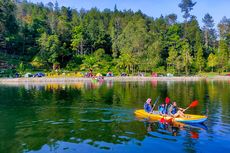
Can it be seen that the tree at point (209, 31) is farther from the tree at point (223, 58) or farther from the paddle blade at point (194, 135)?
the paddle blade at point (194, 135)

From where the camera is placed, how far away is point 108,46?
11988 cm

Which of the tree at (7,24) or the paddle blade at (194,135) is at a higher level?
Result: the tree at (7,24)

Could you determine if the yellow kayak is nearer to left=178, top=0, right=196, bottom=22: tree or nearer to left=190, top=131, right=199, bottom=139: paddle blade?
left=190, top=131, right=199, bottom=139: paddle blade

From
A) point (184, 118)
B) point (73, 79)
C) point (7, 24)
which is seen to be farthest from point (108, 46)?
point (184, 118)

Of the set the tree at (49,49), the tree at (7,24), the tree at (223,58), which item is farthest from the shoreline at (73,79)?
the tree at (7,24)

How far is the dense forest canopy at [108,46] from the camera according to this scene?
9856 centimetres

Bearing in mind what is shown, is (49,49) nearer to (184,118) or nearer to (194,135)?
(184,118)

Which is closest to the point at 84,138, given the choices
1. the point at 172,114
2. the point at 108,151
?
the point at 108,151

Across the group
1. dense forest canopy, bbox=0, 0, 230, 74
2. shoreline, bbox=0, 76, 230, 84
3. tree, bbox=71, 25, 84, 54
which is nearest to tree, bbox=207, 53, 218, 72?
dense forest canopy, bbox=0, 0, 230, 74

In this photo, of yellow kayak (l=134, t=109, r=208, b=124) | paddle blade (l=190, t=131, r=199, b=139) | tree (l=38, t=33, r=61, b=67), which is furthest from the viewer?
tree (l=38, t=33, r=61, b=67)

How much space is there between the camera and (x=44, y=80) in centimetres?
7962

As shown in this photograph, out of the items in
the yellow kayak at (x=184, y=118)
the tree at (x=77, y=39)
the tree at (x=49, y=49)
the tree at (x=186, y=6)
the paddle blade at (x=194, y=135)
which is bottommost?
the paddle blade at (x=194, y=135)

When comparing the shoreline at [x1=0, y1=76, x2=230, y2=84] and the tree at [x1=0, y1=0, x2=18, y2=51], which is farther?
the tree at [x1=0, y1=0, x2=18, y2=51]

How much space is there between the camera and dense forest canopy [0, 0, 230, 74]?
98.6 meters
